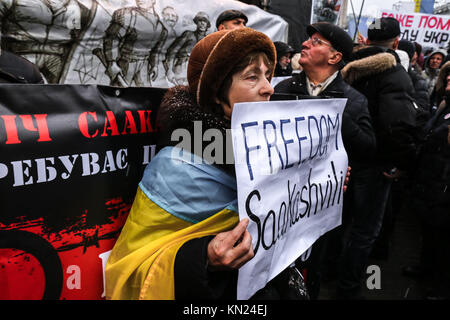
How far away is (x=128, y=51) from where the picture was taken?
3.67m

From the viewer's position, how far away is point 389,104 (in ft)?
9.54

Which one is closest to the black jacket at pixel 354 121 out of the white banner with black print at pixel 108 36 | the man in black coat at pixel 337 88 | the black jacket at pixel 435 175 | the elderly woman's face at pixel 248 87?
the man in black coat at pixel 337 88

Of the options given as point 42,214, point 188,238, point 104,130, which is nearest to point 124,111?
point 104,130

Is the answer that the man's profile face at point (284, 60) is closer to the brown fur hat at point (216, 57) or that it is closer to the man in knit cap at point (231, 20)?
the man in knit cap at point (231, 20)

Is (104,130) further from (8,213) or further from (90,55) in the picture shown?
(90,55)

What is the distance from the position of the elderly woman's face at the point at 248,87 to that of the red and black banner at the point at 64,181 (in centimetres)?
46

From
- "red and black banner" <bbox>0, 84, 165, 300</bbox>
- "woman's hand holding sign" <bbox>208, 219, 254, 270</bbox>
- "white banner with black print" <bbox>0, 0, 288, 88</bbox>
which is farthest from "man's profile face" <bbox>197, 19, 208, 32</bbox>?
"woman's hand holding sign" <bbox>208, 219, 254, 270</bbox>

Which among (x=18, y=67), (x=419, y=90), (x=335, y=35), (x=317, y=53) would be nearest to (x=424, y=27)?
(x=419, y=90)

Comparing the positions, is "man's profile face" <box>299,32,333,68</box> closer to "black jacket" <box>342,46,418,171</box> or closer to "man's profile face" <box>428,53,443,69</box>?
"black jacket" <box>342,46,418,171</box>

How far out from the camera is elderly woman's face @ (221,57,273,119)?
141 cm

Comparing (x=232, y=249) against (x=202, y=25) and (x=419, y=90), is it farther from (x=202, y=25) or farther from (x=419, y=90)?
(x=419, y=90)

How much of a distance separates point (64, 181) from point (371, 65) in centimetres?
256

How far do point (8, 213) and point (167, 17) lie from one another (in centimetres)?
323

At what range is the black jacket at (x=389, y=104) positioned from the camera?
2.90 metres
